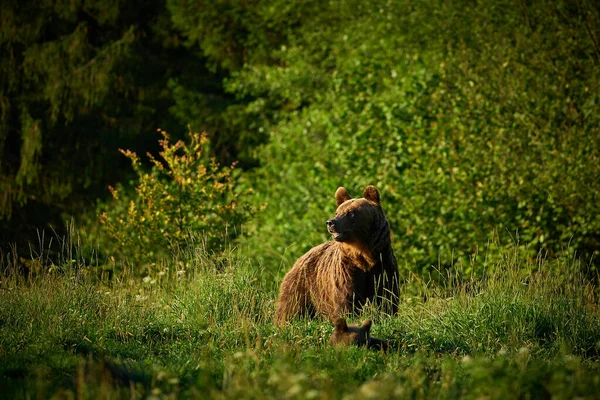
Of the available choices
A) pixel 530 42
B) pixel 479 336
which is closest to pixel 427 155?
pixel 530 42

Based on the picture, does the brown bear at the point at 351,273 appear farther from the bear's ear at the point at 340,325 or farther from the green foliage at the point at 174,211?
the green foliage at the point at 174,211

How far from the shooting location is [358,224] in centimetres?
812

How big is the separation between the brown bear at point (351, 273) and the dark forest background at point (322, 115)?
1.43 metres

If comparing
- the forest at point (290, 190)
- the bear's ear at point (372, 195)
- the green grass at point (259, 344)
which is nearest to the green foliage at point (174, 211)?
the forest at point (290, 190)

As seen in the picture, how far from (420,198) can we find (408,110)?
2.04 m

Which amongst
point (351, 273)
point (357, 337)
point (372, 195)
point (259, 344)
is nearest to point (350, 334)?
point (357, 337)

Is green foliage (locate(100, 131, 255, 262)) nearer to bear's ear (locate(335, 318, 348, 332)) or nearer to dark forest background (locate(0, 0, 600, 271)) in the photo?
dark forest background (locate(0, 0, 600, 271))

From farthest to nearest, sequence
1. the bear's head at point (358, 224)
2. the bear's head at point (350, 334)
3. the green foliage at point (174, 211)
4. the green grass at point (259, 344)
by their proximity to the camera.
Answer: the green foliage at point (174, 211) < the bear's head at point (358, 224) < the bear's head at point (350, 334) < the green grass at point (259, 344)

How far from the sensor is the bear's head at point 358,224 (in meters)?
8.04

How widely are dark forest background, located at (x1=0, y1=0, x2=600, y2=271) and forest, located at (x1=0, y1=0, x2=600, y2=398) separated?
0.06 meters

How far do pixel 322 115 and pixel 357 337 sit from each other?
38.0 ft

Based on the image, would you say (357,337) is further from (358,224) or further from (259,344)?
(358,224)

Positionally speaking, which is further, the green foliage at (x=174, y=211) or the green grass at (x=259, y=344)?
the green foliage at (x=174, y=211)

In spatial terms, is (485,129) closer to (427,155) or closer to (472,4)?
(427,155)
